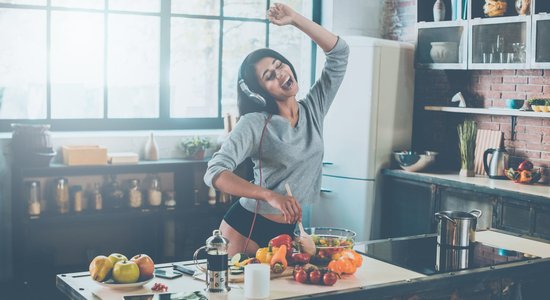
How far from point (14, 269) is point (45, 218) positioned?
416mm

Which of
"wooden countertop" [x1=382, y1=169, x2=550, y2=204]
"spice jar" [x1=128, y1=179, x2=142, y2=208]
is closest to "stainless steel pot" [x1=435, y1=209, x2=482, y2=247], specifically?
"wooden countertop" [x1=382, y1=169, x2=550, y2=204]

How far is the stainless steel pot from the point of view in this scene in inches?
132

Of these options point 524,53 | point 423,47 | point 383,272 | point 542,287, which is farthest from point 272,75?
point 423,47

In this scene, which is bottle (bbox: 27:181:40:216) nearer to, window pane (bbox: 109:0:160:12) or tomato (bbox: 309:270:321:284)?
window pane (bbox: 109:0:160:12)

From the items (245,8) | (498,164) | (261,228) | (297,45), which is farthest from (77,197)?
(498,164)

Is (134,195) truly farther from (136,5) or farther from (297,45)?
(297,45)

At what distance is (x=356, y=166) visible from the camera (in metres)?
6.22

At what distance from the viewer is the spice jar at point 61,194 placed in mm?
5691

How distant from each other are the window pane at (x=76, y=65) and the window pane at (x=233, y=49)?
3.55 ft

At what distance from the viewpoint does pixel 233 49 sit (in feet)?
22.0

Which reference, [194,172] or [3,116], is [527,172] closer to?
[194,172]

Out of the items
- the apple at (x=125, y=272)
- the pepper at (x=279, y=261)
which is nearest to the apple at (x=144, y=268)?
the apple at (x=125, y=272)

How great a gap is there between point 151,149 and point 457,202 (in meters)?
2.37

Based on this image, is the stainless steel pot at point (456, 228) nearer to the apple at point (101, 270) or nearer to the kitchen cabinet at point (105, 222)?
the apple at point (101, 270)
